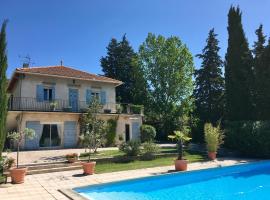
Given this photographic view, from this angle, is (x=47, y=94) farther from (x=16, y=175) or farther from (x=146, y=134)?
(x=16, y=175)

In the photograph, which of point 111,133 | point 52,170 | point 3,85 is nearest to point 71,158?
point 52,170

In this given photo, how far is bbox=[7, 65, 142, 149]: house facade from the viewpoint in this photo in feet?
84.4

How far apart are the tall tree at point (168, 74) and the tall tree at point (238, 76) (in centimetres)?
1494

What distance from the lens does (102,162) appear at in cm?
1889

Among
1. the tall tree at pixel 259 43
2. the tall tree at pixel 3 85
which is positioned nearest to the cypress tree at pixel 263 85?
the tall tree at pixel 259 43

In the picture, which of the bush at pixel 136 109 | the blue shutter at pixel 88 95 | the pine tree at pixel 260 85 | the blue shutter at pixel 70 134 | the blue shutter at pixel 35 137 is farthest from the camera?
the bush at pixel 136 109

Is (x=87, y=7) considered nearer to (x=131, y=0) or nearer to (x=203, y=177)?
(x=131, y=0)

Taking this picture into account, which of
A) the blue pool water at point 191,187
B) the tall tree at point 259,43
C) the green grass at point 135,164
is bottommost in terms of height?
the blue pool water at point 191,187

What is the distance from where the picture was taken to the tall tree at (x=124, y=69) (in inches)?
1762

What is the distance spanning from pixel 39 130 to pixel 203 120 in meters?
16.5

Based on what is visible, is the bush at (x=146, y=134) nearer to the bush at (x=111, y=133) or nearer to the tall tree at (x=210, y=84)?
the bush at (x=111, y=133)

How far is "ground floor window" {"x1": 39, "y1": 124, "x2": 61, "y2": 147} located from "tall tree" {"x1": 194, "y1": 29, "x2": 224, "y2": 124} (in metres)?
15.0

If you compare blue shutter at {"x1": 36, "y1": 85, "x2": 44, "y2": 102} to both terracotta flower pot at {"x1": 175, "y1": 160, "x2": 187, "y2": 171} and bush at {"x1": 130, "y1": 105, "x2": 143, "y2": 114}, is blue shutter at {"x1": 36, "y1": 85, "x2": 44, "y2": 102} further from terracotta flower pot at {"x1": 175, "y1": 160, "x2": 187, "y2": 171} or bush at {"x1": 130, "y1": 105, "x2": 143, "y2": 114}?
terracotta flower pot at {"x1": 175, "y1": 160, "x2": 187, "y2": 171}

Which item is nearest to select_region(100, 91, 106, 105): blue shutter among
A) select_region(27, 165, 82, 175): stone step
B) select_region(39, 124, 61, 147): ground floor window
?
select_region(39, 124, 61, 147): ground floor window
